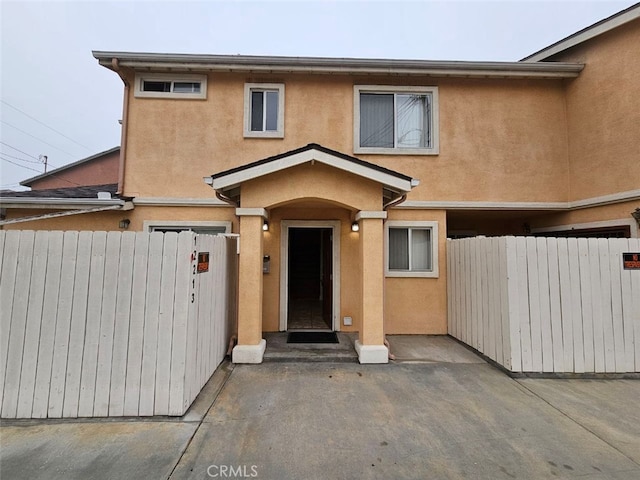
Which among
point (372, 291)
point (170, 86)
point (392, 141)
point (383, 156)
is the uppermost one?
point (170, 86)

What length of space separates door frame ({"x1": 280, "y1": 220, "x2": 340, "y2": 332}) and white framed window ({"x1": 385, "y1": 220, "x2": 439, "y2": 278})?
123cm

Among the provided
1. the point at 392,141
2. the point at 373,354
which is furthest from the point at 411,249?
the point at 373,354

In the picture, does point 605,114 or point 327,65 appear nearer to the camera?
point 605,114

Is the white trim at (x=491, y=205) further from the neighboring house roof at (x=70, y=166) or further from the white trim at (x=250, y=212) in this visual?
the neighboring house roof at (x=70, y=166)

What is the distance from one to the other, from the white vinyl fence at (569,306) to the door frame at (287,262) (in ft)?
11.2

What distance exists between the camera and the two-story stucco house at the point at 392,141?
6.70 meters

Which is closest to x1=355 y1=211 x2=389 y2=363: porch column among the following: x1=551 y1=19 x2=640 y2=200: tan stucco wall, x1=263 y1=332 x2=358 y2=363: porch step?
x1=263 y1=332 x2=358 y2=363: porch step

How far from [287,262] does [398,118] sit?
461 centimetres

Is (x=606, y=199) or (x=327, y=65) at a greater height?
(x=327, y=65)

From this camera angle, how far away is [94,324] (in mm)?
3488

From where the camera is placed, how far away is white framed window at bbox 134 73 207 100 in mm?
6879

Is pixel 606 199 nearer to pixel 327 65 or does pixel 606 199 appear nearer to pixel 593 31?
pixel 593 31

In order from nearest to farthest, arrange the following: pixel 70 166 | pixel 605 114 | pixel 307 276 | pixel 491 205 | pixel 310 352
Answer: pixel 310 352
pixel 605 114
pixel 491 205
pixel 307 276
pixel 70 166

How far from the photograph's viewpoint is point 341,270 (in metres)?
6.99
